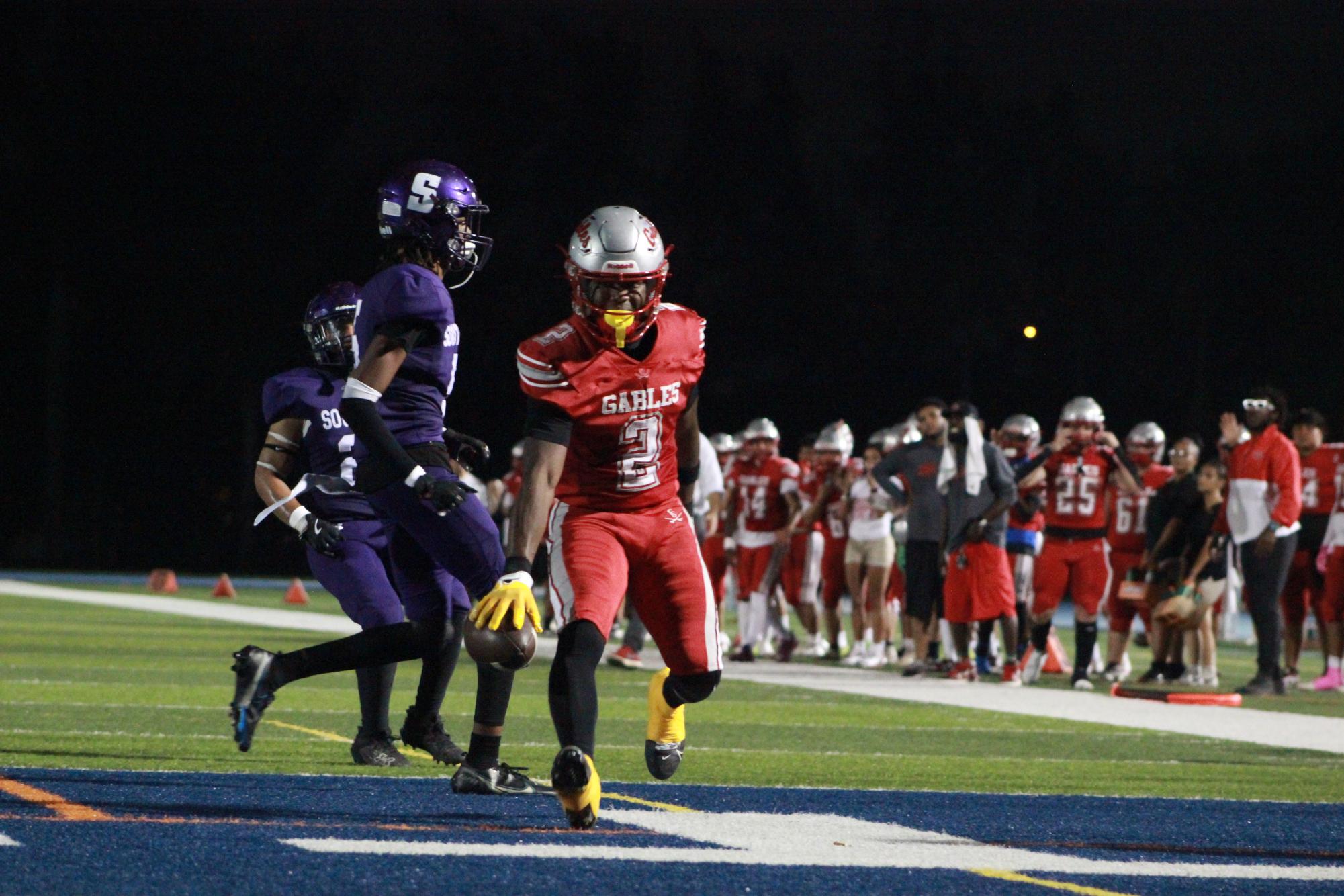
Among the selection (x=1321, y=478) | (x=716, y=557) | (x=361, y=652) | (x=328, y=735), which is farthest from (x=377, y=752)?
(x=716, y=557)

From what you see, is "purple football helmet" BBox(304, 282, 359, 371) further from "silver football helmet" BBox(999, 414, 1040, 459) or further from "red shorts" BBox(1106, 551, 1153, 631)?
"silver football helmet" BBox(999, 414, 1040, 459)

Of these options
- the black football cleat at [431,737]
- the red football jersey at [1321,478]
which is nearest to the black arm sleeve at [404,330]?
the black football cleat at [431,737]

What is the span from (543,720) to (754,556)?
7.29 meters

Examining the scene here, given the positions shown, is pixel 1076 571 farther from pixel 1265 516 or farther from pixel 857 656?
pixel 857 656

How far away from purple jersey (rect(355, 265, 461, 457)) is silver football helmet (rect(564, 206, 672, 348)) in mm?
782

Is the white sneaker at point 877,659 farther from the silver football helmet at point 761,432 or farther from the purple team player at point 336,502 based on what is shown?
the purple team player at point 336,502

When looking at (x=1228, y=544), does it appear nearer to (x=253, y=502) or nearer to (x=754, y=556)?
(x=754, y=556)

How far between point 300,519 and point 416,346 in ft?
3.17

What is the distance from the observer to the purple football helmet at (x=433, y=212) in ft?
22.6

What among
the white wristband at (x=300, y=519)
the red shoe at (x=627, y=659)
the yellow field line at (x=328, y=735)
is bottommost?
the yellow field line at (x=328, y=735)

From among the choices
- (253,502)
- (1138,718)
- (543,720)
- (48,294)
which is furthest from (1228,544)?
(48,294)

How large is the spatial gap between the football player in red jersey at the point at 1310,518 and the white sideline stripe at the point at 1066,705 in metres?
2.52

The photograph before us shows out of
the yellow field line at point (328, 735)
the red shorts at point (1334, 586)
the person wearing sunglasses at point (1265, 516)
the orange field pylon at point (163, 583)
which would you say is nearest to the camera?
the yellow field line at point (328, 735)

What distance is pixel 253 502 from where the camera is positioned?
43.7 meters
